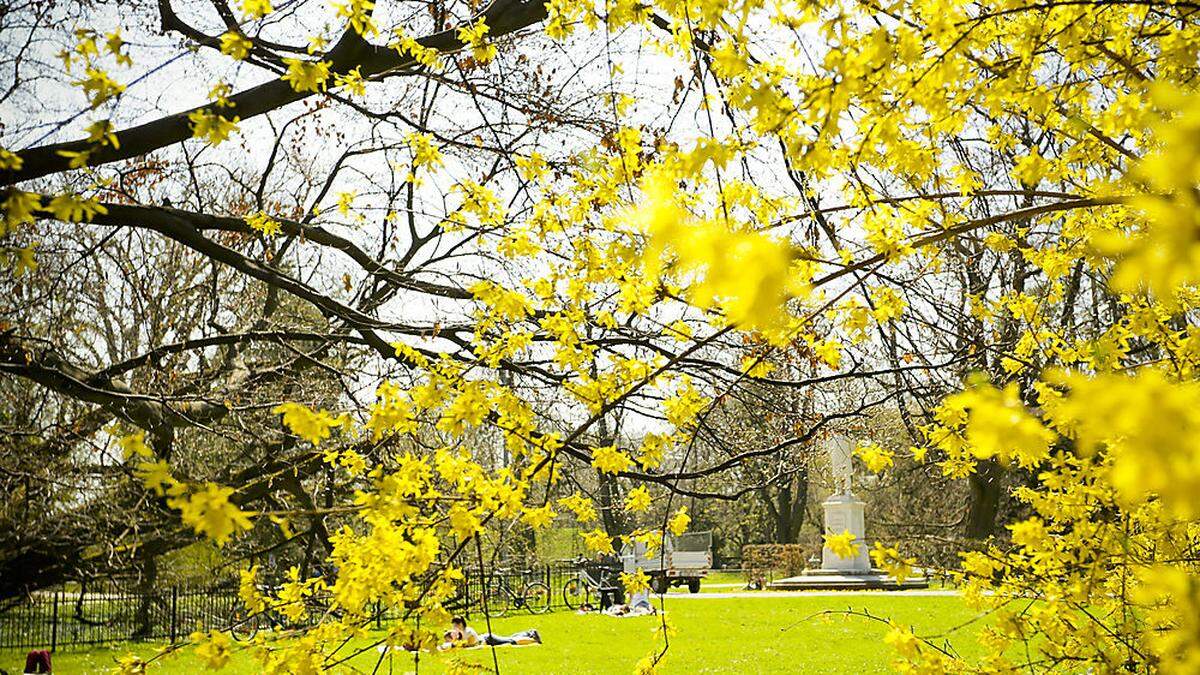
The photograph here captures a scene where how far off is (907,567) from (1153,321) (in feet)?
4.75

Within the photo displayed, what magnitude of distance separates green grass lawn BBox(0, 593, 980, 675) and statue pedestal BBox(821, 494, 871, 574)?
130 inches

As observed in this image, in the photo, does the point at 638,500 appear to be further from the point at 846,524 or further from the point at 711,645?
the point at 846,524

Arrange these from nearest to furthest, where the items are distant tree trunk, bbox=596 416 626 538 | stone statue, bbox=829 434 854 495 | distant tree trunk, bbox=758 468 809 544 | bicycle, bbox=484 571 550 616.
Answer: distant tree trunk, bbox=596 416 626 538 < bicycle, bbox=484 571 550 616 < stone statue, bbox=829 434 854 495 < distant tree trunk, bbox=758 468 809 544

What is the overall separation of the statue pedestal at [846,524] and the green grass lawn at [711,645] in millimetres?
3291

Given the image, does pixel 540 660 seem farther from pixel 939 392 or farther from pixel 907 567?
pixel 907 567

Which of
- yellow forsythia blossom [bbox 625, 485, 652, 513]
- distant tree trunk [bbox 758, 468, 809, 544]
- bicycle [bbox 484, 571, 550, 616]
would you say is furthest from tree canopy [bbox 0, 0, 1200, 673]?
distant tree trunk [bbox 758, 468, 809, 544]

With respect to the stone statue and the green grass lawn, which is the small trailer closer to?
the green grass lawn

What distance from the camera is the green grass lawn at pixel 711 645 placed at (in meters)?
9.91

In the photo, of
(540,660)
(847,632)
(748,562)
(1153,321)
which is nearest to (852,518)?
(748,562)

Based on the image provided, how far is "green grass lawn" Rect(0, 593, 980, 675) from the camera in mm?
9906

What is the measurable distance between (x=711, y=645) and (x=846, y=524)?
9.47 m

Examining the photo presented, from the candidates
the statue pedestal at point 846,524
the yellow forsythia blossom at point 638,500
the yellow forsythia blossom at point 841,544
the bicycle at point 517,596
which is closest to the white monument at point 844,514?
the statue pedestal at point 846,524

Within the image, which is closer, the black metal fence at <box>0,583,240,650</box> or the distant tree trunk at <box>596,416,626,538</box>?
the distant tree trunk at <box>596,416,626,538</box>

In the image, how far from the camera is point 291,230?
5.50m
